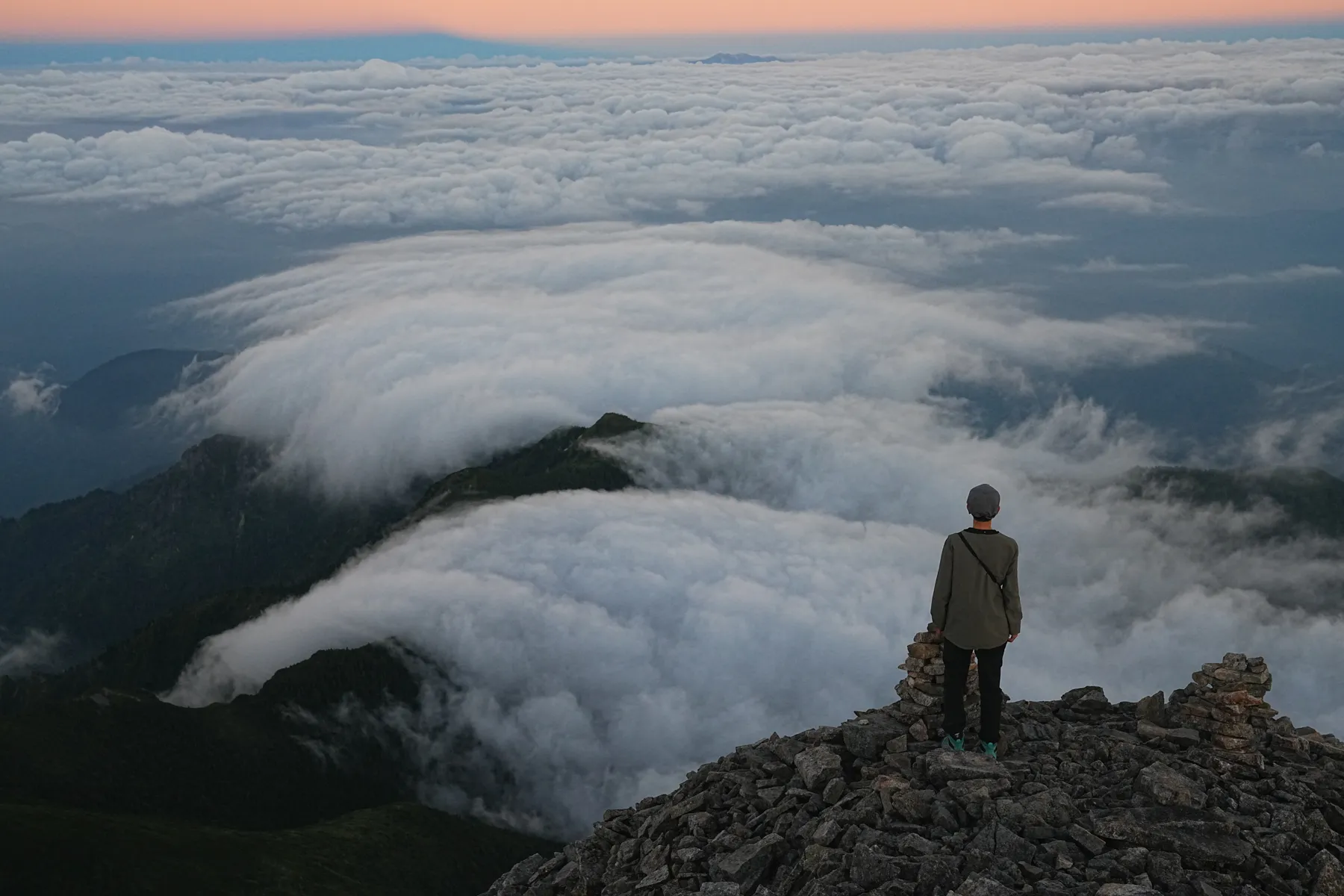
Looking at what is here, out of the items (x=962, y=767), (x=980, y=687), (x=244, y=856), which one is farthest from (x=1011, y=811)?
(x=244, y=856)

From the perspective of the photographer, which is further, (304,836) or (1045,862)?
(304,836)

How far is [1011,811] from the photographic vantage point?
20234 mm

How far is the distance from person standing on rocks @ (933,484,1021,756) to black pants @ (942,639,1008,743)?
0.05 ft

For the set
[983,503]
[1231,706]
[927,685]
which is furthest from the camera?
[927,685]

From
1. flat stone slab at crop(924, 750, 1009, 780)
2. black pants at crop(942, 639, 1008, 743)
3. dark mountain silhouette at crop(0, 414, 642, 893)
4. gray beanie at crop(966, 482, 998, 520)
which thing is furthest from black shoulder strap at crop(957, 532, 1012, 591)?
dark mountain silhouette at crop(0, 414, 642, 893)

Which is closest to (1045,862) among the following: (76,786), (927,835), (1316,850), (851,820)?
(927,835)

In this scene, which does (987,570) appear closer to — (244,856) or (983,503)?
(983,503)

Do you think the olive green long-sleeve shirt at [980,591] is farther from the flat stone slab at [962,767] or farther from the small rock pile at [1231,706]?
the small rock pile at [1231,706]

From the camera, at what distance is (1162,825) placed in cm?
1992

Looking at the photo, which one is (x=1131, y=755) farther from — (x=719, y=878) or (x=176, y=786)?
(x=176, y=786)

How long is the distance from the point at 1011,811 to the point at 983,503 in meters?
5.77

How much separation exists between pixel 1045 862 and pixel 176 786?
159 metres

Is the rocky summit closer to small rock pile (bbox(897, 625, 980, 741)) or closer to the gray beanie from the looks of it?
small rock pile (bbox(897, 625, 980, 741))

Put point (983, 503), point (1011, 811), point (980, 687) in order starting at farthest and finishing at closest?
1. point (980, 687)
2. point (983, 503)
3. point (1011, 811)
